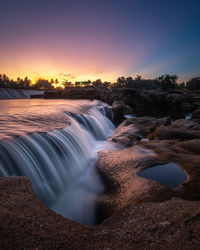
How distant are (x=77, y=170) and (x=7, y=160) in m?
2.12

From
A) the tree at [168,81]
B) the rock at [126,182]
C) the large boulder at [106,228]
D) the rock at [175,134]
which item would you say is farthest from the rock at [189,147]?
the tree at [168,81]

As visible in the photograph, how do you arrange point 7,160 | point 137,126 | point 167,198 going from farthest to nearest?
point 137,126 < point 7,160 < point 167,198

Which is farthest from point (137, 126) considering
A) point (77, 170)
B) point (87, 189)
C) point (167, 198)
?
point (167, 198)

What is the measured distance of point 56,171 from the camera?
4543 millimetres

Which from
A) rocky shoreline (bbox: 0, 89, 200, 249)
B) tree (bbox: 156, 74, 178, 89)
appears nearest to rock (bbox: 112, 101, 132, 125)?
rocky shoreline (bbox: 0, 89, 200, 249)

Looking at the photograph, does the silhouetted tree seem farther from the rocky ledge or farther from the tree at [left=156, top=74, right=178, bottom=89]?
the rocky ledge

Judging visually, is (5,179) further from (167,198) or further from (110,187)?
(167,198)

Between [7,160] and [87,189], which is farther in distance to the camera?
[87,189]

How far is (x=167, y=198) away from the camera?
2.58 metres

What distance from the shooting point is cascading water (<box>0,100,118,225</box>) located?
3.63m

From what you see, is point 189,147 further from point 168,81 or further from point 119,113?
→ point 168,81

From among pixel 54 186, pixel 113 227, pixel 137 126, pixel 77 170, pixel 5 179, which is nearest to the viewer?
pixel 113 227

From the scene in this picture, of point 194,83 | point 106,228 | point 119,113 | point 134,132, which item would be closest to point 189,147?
point 134,132

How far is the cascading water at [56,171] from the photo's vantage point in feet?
11.9
